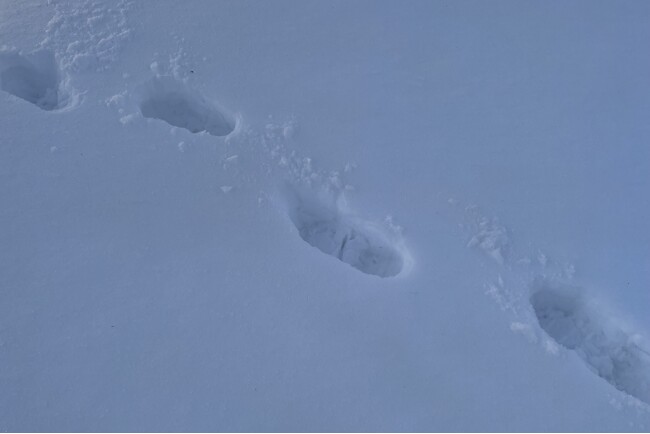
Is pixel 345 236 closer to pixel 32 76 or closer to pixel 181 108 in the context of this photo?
pixel 181 108

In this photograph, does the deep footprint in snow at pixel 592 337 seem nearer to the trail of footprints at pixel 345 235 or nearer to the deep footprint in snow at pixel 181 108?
the trail of footprints at pixel 345 235

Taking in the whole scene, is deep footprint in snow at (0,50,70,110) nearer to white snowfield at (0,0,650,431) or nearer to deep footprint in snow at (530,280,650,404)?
white snowfield at (0,0,650,431)

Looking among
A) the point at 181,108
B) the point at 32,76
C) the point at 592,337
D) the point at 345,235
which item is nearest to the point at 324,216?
the point at 345,235

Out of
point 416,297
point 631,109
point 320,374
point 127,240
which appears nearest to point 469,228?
point 416,297

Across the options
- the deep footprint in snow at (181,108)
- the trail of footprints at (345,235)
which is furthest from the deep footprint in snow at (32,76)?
the deep footprint in snow at (181,108)

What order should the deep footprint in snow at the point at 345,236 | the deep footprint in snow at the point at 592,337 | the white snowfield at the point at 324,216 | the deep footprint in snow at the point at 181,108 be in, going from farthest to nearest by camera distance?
the deep footprint in snow at the point at 181,108, the deep footprint in snow at the point at 345,236, the deep footprint in snow at the point at 592,337, the white snowfield at the point at 324,216

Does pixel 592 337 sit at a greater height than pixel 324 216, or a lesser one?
lesser
